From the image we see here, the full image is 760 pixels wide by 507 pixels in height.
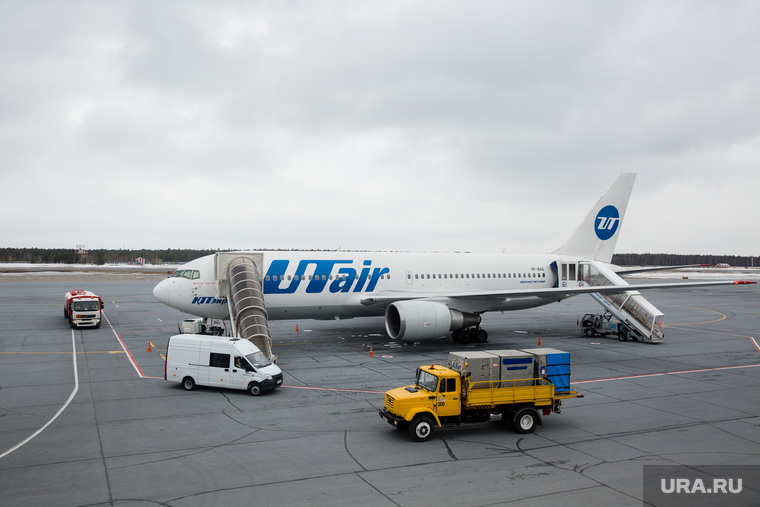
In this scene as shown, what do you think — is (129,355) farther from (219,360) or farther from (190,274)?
(219,360)

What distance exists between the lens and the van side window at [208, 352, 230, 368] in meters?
20.6

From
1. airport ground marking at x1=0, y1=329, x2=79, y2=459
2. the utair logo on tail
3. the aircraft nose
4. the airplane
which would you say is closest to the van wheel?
airport ground marking at x1=0, y1=329, x2=79, y2=459

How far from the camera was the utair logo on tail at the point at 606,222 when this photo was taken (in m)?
41.7

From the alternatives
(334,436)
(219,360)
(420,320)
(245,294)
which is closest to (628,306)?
(420,320)

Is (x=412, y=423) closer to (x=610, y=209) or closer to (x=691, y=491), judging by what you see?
(x=691, y=491)

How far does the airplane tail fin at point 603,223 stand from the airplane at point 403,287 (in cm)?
→ 27

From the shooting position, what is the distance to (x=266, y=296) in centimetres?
3080

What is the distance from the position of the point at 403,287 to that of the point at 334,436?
63.7 ft

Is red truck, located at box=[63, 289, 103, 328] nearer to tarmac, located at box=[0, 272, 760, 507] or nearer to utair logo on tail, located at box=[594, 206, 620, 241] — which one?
tarmac, located at box=[0, 272, 760, 507]

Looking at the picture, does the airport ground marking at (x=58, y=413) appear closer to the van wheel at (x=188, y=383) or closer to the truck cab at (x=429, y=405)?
the van wheel at (x=188, y=383)

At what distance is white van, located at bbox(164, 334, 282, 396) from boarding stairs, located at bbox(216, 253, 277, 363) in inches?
114

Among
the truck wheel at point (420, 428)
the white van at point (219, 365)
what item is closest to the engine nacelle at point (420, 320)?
the white van at point (219, 365)

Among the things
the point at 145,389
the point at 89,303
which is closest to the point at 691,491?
the point at 145,389

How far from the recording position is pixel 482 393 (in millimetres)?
15586
